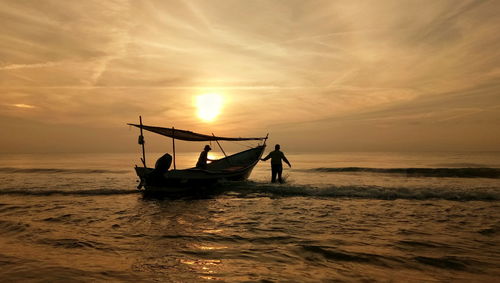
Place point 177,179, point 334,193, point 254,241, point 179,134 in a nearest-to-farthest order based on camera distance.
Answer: point 254,241
point 334,193
point 177,179
point 179,134

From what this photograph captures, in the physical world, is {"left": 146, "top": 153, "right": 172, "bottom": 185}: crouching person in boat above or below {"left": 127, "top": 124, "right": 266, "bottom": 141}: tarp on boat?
below

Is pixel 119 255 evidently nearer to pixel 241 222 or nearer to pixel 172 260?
pixel 172 260

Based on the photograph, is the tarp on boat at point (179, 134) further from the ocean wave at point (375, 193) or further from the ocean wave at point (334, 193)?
the ocean wave at point (375, 193)

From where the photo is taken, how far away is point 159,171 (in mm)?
15820

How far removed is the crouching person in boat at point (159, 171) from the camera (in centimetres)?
1573

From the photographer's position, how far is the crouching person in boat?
15.7 m

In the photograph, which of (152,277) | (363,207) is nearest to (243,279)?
(152,277)

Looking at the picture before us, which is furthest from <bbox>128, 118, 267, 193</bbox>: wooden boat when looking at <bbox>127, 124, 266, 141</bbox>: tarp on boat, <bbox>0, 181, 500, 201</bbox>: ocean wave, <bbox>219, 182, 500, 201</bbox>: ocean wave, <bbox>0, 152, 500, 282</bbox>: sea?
<bbox>0, 152, 500, 282</bbox>: sea

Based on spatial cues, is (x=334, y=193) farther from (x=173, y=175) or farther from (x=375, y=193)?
(x=173, y=175)

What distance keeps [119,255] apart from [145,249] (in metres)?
0.59

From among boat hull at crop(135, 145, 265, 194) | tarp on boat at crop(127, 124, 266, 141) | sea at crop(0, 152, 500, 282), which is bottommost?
sea at crop(0, 152, 500, 282)

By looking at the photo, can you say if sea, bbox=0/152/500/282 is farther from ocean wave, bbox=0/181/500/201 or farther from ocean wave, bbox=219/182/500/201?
ocean wave, bbox=0/181/500/201

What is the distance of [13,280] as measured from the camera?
486 cm

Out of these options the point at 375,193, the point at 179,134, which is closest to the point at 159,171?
the point at 179,134
